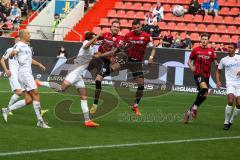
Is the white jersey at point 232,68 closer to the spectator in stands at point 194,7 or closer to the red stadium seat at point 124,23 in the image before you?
the spectator in stands at point 194,7

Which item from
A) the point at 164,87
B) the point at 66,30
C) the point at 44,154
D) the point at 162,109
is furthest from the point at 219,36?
the point at 44,154

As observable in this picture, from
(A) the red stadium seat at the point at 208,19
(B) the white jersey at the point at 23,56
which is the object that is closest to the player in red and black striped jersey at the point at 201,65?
(B) the white jersey at the point at 23,56

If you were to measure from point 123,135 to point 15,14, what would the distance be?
2619cm

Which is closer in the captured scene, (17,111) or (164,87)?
Result: (17,111)

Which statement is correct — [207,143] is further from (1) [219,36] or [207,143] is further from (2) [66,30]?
(2) [66,30]

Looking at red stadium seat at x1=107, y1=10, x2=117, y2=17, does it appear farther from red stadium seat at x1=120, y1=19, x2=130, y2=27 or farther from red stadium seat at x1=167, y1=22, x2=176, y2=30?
red stadium seat at x1=167, y1=22, x2=176, y2=30

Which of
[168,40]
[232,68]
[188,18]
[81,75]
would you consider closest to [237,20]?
[188,18]

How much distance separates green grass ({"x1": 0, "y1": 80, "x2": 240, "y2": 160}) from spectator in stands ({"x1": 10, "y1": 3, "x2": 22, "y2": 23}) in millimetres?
19246

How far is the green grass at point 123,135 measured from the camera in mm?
11334

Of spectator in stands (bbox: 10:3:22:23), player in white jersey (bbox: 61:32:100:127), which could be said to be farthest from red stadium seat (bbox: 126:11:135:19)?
player in white jersey (bbox: 61:32:100:127)

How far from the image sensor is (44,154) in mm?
10906

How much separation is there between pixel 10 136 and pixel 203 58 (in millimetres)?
5949

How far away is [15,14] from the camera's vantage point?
38656mm

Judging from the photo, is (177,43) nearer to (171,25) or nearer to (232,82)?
(171,25)
